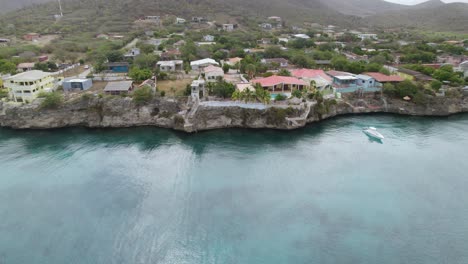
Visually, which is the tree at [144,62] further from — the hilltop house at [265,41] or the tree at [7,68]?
the hilltop house at [265,41]

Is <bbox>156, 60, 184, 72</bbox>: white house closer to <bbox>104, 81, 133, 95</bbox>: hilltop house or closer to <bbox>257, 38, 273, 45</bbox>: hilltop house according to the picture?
<bbox>104, 81, 133, 95</bbox>: hilltop house

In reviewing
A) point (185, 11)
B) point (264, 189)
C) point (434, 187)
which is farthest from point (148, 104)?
point (185, 11)

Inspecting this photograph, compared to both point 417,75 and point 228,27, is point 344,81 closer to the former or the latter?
point 417,75

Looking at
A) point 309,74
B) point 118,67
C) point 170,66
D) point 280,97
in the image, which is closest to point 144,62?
point 118,67

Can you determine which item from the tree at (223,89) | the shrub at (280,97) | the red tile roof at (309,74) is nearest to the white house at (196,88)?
the tree at (223,89)

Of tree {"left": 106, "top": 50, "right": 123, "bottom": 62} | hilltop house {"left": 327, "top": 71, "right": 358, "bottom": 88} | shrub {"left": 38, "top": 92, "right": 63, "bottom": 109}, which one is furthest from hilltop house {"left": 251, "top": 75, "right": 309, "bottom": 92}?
tree {"left": 106, "top": 50, "right": 123, "bottom": 62}

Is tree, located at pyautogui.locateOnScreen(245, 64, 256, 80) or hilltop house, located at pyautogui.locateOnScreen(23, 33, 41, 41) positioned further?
hilltop house, located at pyautogui.locateOnScreen(23, 33, 41, 41)
